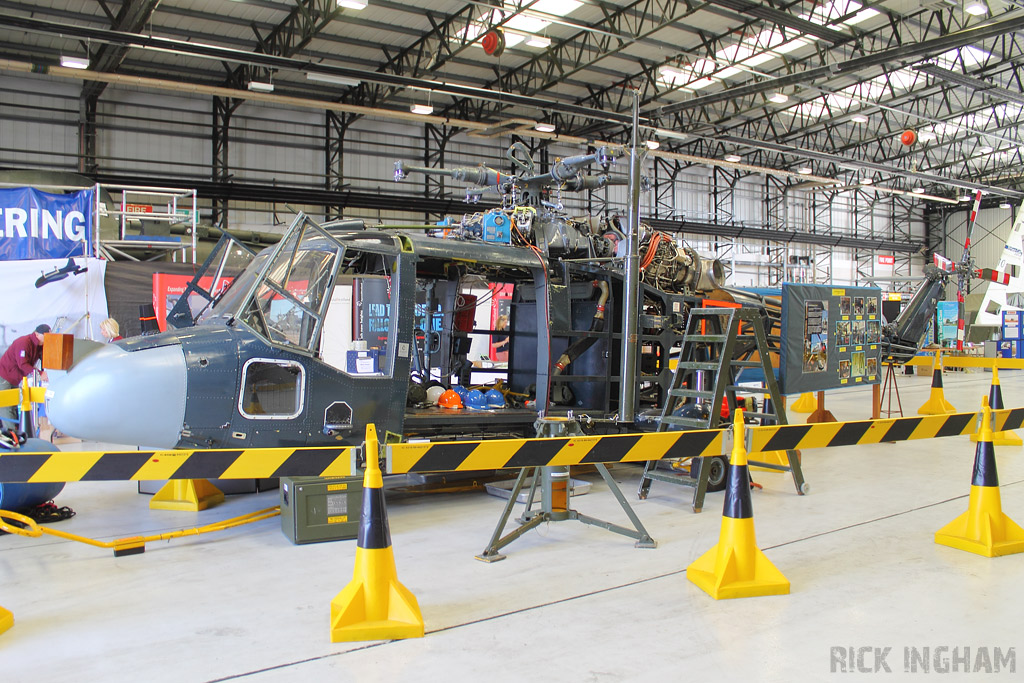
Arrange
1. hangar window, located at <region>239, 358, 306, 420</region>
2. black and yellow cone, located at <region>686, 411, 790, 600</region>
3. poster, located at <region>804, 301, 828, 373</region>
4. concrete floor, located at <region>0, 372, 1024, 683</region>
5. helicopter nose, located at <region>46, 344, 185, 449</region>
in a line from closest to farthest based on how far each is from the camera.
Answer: concrete floor, located at <region>0, 372, 1024, 683</region>, black and yellow cone, located at <region>686, 411, 790, 600</region>, helicopter nose, located at <region>46, 344, 185, 449</region>, hangar window, located at <region>239, 358, 306, 420</region>, poster, located at <region>804, 301, 828, 373</region>

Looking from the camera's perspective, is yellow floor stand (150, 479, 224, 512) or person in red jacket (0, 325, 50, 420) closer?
yellow floor stand (150, 479, 224, 512)

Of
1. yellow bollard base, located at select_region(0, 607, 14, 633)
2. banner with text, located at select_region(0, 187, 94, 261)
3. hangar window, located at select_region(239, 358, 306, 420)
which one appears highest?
banner with text, located at select_region(0, 187, 94, 261)

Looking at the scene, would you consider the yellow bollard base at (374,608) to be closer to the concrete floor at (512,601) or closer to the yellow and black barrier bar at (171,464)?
the concrete floor at (512,601)

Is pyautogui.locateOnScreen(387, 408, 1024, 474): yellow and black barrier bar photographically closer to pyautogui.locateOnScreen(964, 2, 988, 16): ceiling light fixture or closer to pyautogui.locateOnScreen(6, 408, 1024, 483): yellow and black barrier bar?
pyautogui.locateOnScreen(6, 408, 1024, 483): yellow and black barrier bar

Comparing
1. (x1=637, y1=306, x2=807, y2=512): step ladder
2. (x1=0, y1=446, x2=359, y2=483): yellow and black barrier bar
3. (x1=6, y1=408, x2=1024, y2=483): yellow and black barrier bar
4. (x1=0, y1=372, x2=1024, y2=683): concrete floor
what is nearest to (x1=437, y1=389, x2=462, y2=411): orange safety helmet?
(x1=0, y1=372, x2=1024, y2=683): concrete floor

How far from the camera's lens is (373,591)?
3525 millimetres

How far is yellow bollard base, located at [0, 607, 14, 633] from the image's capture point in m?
3.57

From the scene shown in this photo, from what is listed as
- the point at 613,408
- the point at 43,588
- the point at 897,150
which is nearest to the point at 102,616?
the point at 43,588

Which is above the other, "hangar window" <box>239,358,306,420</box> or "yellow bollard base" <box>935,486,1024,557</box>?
"hangar window" <box>239,358,306,420</box>

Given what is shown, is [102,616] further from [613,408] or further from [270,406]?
[613,408]

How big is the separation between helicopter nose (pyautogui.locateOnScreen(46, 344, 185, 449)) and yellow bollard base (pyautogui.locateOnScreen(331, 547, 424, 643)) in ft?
7.48

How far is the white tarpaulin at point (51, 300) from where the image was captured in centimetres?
1038

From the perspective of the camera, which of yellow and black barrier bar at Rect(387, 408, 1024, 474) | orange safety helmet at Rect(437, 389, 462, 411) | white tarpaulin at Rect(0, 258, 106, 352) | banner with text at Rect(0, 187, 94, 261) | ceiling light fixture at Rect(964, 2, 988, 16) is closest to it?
yellow and black barrier bar at Rect(387, 408, 1024, 474)

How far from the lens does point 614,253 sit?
751 cm
